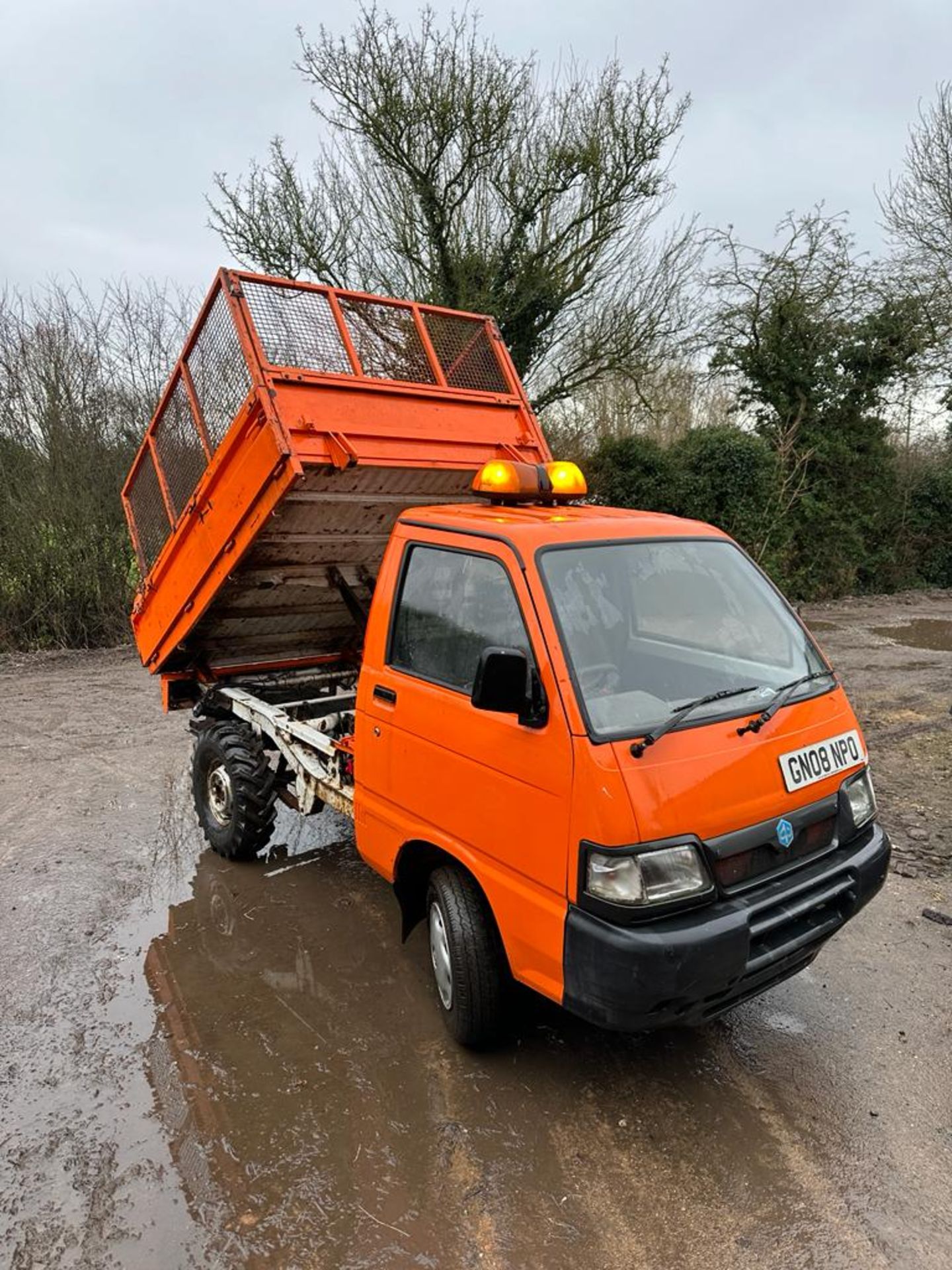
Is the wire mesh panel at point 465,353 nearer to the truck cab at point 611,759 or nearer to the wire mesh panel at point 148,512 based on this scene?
the truck cab at point 611,759

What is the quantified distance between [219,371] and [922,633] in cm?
1180

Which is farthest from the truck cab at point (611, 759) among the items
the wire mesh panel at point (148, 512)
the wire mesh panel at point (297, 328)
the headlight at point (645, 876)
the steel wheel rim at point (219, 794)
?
→ the wire mesh panel at point (148, 512)

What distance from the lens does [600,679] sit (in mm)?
2795

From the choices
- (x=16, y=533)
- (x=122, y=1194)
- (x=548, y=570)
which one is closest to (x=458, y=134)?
(x=16, y=533)

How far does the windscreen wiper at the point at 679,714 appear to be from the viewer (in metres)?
2.54

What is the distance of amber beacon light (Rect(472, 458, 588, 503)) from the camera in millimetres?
3631

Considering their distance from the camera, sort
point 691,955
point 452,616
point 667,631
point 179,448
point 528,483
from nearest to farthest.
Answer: point 691,955 → point 452,616 → point 667,631 → point 528,483 → point 179,448

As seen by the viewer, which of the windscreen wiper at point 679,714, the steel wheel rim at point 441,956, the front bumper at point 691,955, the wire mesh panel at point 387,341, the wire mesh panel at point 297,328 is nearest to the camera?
the front bumper at point 691,955

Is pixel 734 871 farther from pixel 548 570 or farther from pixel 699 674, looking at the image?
pixel 548 570

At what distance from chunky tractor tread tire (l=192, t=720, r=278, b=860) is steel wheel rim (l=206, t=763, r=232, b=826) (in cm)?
Result: 3

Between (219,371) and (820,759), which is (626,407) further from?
(820,759)

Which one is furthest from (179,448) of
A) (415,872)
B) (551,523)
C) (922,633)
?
(922,633)

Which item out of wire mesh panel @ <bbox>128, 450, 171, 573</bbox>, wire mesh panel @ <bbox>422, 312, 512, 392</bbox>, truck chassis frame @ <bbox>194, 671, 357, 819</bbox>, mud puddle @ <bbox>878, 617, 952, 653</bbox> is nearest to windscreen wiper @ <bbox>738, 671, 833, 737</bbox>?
truck chassis frame @ <bbox>194, 671, 357, 819</bbox>

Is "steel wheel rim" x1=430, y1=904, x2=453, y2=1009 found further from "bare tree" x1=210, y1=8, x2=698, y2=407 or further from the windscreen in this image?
"bare tree" x1=210, y1=8, x2=698, y2=407
